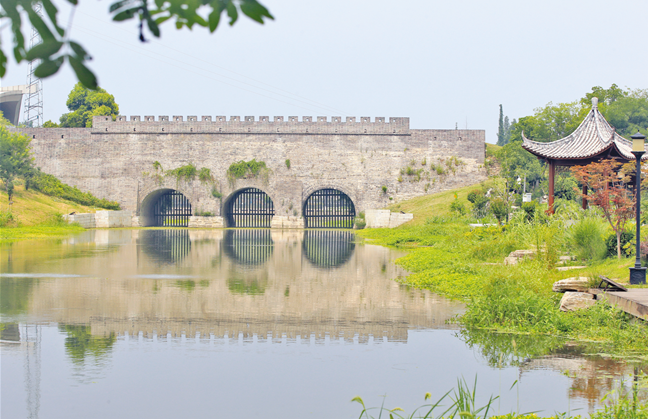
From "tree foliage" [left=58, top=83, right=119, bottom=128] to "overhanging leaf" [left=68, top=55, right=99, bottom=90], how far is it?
47.4 metres

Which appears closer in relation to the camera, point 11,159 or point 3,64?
point 3,64

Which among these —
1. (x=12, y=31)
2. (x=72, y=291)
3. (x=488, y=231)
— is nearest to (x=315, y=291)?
(x=72, y=291)

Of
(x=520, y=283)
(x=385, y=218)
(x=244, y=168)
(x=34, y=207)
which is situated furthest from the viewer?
(x=244, y=168)

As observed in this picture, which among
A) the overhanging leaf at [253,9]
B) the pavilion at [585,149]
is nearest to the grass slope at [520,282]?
the pavilion at [585,149]

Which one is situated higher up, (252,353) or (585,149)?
(585,149)

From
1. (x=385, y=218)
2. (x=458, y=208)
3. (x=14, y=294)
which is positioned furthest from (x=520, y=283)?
(x=385, y=218)

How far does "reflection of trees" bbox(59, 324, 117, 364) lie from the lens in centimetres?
601

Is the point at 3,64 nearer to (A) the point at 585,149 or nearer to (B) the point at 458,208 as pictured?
(A) the point at 585,149

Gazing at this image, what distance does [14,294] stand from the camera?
948 centimetres

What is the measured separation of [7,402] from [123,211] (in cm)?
3247

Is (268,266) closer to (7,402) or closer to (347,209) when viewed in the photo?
(7,402)

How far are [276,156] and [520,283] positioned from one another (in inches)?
1172

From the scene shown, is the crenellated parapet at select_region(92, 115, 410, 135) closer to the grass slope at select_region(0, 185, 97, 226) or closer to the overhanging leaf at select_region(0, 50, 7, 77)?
the grass slope at select_region(0, 185, 97, 226)

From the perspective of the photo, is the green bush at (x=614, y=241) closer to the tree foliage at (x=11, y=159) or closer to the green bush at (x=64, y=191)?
the tree foliage at (x=11, y=159)
